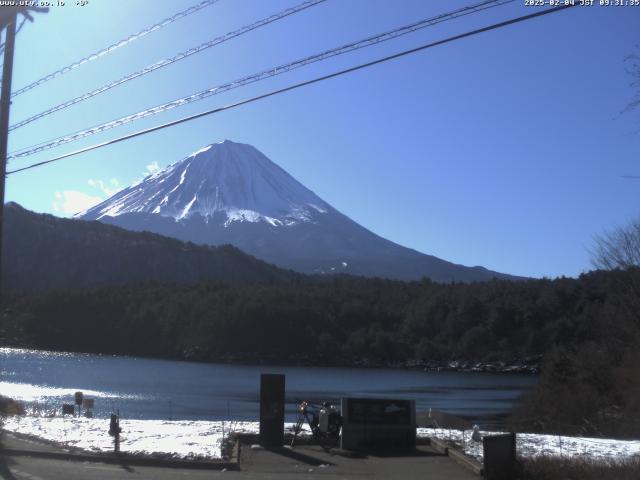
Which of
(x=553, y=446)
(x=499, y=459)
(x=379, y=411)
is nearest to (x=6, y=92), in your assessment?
(x=379, y=411)

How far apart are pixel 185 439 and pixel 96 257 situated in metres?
158

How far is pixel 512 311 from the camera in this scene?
106m

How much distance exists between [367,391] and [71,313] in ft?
227

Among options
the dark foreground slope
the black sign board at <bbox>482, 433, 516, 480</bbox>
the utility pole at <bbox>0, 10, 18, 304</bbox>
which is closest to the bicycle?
the black sign board at <bbox>482, 433, 516, 480</bbox>

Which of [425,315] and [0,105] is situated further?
[425,315]

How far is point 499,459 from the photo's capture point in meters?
13.6

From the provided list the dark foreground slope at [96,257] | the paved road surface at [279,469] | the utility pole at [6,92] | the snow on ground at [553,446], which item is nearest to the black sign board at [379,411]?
the paved road surface at [279,469]

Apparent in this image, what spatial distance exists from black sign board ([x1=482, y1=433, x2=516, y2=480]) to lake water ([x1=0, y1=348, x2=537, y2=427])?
2625 centimetres

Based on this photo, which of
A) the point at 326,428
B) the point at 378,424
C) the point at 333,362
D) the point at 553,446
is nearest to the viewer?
the point at 553,446

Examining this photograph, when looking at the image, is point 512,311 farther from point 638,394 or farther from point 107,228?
point 107,228

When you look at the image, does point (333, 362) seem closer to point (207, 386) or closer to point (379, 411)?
point (207, 386)

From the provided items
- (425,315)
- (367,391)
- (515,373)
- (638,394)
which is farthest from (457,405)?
(425,315)

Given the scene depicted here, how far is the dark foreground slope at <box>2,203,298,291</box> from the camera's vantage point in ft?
529

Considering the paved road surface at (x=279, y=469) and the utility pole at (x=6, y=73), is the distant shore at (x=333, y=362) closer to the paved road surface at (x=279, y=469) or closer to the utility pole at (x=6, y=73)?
the paved road surface at (x=279, y=469)
